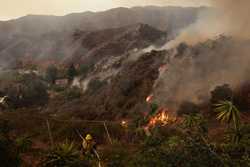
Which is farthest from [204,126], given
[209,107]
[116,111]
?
[116,111]

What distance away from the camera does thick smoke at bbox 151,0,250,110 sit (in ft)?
226

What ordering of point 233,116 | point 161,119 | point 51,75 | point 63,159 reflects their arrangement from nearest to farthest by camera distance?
1. point 63,159
2. point 233,116
3. point 161,119
4. point 51,75

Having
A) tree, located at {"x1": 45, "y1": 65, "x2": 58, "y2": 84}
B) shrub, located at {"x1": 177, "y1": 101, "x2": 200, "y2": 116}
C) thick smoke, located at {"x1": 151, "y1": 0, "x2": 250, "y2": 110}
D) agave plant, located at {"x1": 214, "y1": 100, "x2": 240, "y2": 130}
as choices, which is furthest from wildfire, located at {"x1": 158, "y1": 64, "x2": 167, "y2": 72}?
tree, located at {"x1": 45, "y1": 65, "x2": 58, "y2": 84}

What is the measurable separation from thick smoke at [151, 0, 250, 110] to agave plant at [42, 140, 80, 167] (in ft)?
118

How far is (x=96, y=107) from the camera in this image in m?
80.9

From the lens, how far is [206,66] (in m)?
74.2

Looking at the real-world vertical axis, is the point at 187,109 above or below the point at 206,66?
below

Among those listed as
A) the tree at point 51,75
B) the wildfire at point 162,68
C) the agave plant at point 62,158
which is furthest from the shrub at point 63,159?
the tree at point 51,75

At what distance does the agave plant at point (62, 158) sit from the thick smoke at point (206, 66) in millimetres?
35992

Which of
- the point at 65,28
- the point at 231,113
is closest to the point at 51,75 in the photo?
the point at 65,28

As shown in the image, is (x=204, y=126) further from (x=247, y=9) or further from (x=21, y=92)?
(x=21, y=92)

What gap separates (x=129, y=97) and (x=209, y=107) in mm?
21224

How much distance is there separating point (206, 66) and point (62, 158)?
48.6m

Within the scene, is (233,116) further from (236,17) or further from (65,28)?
(65,28)
